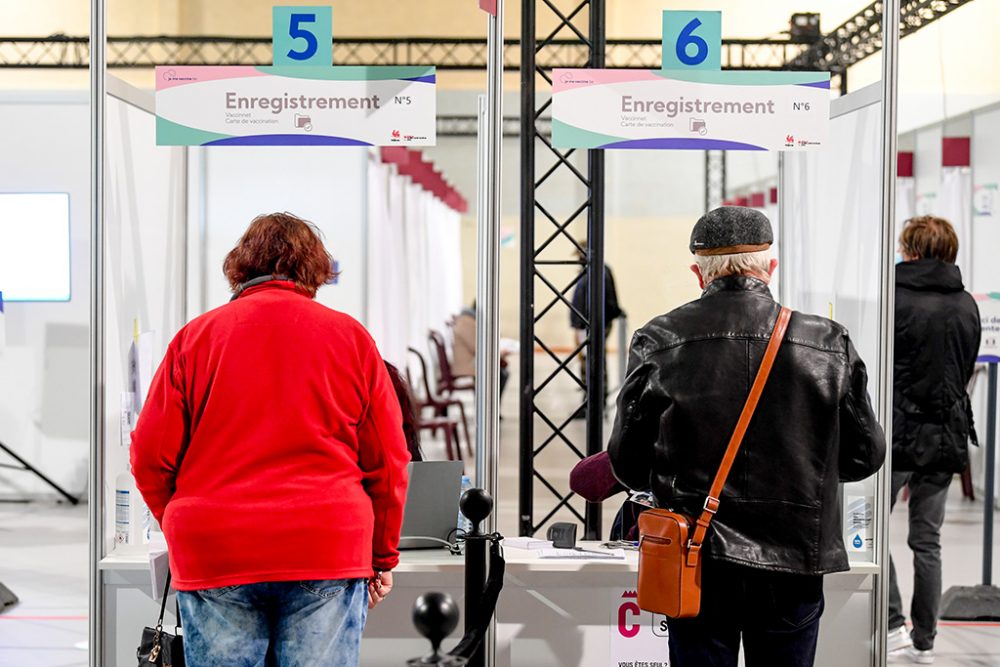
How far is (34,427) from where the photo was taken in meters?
7.27

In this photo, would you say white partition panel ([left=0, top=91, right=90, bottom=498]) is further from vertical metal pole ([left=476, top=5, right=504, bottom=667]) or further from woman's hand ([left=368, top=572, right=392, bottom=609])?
woman's hand ([left=368, top=572, right=392, bottom=609])

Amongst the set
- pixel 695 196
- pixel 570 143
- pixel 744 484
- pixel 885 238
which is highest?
pixel 695 196

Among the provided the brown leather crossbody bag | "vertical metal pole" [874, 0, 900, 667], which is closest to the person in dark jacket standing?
"vertical metal pole" [874, 0, 900, 667]

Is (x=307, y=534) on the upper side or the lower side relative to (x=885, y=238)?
lower

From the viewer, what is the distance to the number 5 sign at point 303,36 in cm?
305

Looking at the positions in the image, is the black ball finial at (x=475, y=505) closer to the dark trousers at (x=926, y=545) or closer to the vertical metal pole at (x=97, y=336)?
the vertical metal pole at (x=97, y=336)

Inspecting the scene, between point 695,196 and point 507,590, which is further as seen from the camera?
point 695,196

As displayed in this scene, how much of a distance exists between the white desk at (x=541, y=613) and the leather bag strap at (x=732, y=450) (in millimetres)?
870

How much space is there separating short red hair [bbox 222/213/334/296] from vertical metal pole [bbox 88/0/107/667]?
3.27 feet

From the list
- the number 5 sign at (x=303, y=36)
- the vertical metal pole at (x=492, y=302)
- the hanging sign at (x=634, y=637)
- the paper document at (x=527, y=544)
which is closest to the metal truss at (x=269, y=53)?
the number 5 sign at (x=303, y=36)

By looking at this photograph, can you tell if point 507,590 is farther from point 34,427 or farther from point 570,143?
point 34,427

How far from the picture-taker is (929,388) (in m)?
4.05

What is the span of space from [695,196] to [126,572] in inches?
527

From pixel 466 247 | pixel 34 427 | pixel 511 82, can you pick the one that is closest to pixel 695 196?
pixel 511 82
